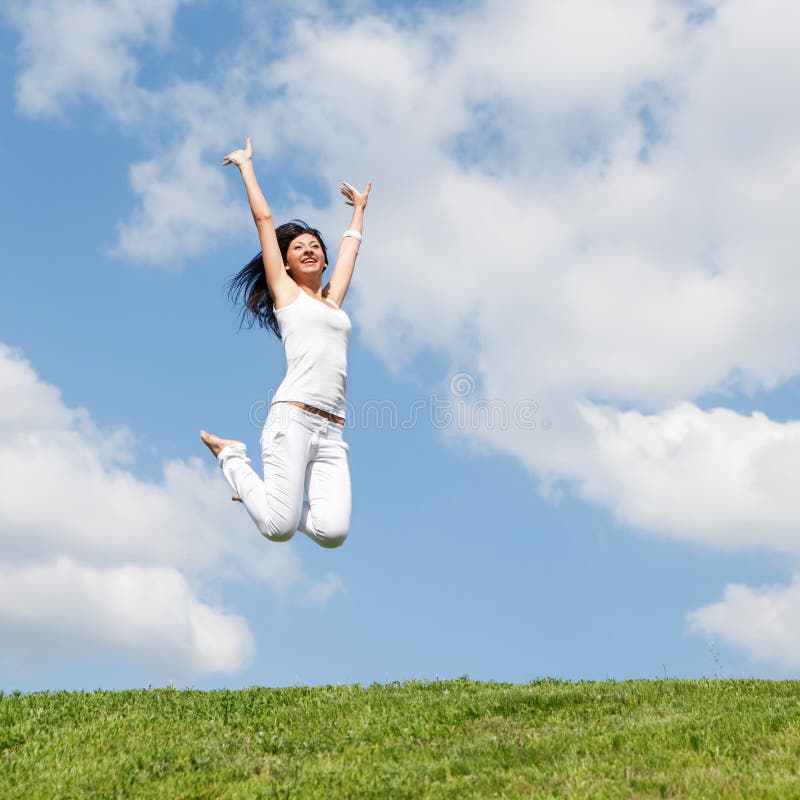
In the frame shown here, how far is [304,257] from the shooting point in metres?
10.3

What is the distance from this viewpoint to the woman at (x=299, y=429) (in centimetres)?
919

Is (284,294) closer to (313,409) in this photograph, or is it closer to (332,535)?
(313,409)

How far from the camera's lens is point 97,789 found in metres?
9.07

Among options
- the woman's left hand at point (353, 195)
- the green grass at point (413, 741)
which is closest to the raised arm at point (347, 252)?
the woman's left hand at point (353, 195)

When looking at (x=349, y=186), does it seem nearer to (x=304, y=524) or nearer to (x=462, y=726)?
(x=304, y=524)

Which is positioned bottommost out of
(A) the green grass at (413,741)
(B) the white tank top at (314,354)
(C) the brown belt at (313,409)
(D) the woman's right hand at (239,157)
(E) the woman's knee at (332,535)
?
(A) the green grass at (413,741)

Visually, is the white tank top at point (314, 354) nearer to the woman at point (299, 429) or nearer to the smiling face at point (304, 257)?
the woman at point (299, 429)

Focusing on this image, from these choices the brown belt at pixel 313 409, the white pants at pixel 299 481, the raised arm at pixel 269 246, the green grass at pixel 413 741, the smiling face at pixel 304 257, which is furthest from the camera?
the smiling face at pixel 304 257

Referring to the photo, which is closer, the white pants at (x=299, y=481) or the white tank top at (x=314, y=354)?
the white pants at (x=299, y=481)

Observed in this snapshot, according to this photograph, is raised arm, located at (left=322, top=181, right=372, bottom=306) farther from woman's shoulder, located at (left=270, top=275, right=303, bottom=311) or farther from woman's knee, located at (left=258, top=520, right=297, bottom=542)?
woman's knee, located at (left=258, top=520, right=297, bottom=542)

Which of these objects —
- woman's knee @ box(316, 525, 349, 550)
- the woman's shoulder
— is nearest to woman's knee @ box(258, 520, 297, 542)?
woman's knee @ box(316, 525, 349, 550)

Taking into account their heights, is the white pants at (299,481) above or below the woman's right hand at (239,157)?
below

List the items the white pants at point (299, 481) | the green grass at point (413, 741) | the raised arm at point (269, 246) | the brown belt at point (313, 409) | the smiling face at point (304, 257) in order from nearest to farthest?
the green grass at point (413, 741), the white pants at point (299, 481), the brown belt at point (313, 409), the raised arm at point (269, 246), the smiling face at point (304, 257)

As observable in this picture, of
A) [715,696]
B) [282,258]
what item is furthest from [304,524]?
[715,696]
